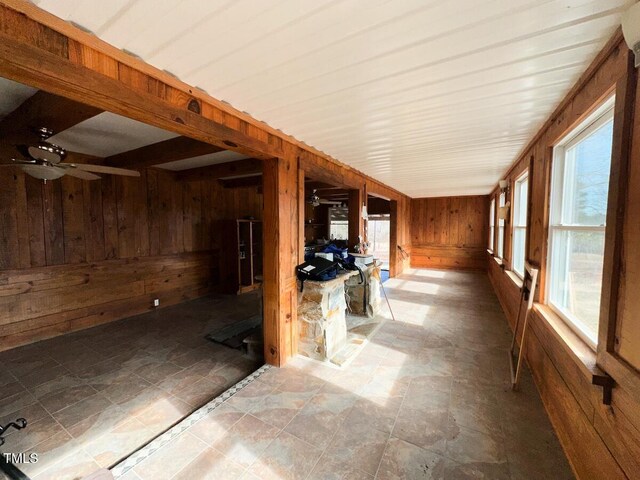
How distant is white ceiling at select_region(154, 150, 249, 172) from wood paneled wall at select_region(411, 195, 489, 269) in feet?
20.8

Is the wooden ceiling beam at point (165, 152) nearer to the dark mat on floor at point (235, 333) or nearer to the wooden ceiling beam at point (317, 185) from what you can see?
the dark mat on floor at point (235, 333)

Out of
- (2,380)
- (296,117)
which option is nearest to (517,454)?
(296,117)

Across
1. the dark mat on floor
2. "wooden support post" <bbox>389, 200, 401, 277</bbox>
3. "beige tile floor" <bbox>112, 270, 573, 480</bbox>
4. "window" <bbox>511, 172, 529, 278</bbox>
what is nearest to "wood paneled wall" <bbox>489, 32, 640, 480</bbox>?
"beige tile floor" <bbox>112, 270, 573, 480</bbox>

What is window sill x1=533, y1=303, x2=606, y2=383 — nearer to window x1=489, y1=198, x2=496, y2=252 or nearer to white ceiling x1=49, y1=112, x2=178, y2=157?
white ceiling x1=49, y1=112, x2=178, y2=157

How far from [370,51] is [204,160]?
127 inches

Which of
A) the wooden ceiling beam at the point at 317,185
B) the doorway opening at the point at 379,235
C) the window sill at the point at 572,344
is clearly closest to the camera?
the window sill at the point at 572,344

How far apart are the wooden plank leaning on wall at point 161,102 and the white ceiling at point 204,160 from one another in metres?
1.24

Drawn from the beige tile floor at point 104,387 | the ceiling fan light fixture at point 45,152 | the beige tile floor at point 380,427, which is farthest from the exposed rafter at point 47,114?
the beige tile floor at point 380,427

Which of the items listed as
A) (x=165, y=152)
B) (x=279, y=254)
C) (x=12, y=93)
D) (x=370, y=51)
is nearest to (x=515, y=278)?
(x=279, y=254)

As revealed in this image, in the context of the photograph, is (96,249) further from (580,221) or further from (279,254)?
(580,221)

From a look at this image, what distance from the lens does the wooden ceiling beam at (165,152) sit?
2529 millimetres

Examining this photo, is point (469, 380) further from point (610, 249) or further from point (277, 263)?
point (277, 263)

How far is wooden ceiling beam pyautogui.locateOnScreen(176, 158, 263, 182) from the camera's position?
343 cm

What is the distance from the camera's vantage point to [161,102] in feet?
4.45
